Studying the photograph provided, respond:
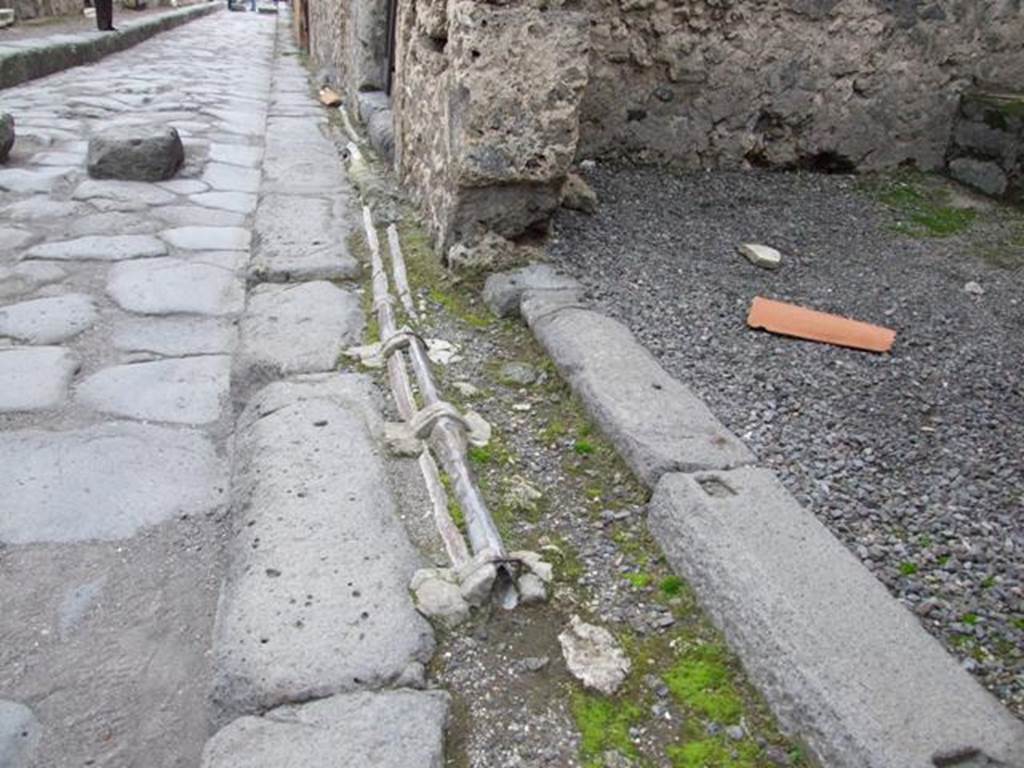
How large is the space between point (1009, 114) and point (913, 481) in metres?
2.99

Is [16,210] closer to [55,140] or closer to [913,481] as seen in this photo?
[55,140]

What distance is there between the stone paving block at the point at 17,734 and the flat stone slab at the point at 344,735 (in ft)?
1.16

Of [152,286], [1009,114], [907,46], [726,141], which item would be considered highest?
[907,46]

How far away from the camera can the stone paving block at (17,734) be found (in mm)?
1330

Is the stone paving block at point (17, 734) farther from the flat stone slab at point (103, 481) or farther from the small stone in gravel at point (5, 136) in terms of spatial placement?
the small stone in gravel at point (5, 136)

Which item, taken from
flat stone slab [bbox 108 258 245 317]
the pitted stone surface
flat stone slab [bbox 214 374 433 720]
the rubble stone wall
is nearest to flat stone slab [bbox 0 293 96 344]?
flat stone slab [bbox 108 258 245 317]

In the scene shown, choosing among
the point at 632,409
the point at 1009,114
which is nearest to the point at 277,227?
the point at 632,409

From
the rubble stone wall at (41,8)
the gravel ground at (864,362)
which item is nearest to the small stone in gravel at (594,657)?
the gravel ground at (864,362)

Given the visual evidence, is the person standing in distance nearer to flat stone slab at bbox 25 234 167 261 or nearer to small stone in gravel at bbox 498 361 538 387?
flat stone slab at bbox 25 234 167 261

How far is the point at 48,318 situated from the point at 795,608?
255 centimetres

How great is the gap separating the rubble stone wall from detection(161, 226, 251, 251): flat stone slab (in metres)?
8.49

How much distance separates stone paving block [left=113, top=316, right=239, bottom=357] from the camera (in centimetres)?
269

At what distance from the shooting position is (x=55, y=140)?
16.8 feet

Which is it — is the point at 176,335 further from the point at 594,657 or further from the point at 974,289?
the point at 974,289
